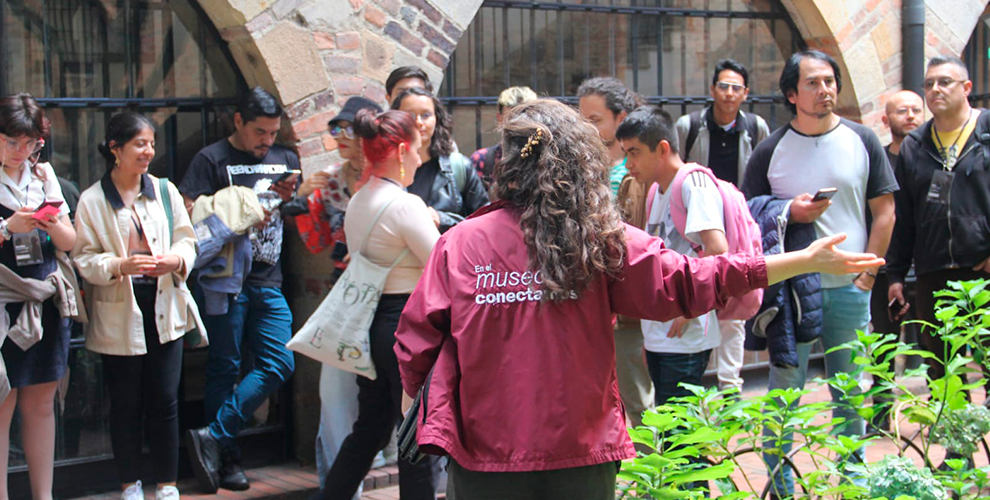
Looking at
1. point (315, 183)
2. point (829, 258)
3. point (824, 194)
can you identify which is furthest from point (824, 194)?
point (315, 183)

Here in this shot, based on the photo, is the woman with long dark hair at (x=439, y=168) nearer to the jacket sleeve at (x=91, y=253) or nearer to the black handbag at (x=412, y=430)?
the jacket sleeve at (x=91, y=253)

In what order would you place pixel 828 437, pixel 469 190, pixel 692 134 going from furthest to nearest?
pixel 692 134 → pixel 469 190 → pixel 828 437

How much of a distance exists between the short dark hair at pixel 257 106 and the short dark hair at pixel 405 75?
56 centimetres

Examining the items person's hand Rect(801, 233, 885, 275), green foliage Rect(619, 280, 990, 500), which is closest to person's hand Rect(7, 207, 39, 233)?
green foliage Rect(619, 280, 990, 500)

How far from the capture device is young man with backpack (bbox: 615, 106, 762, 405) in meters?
4.08

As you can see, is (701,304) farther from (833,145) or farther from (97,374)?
(97,374)

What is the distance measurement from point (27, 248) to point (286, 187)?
1275mm

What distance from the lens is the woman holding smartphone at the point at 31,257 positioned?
4406mm

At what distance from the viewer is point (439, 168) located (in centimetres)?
502

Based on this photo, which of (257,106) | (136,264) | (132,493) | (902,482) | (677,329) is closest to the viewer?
(902,482)

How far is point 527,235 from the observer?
2754mm

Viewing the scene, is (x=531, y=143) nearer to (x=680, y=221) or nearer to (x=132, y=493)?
(x=680, y=221)

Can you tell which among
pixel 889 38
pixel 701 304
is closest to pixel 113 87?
pixel 701 304

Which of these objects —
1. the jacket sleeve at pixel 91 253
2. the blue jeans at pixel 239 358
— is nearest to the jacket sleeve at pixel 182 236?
the jacket sleeve at pixel 91 253
